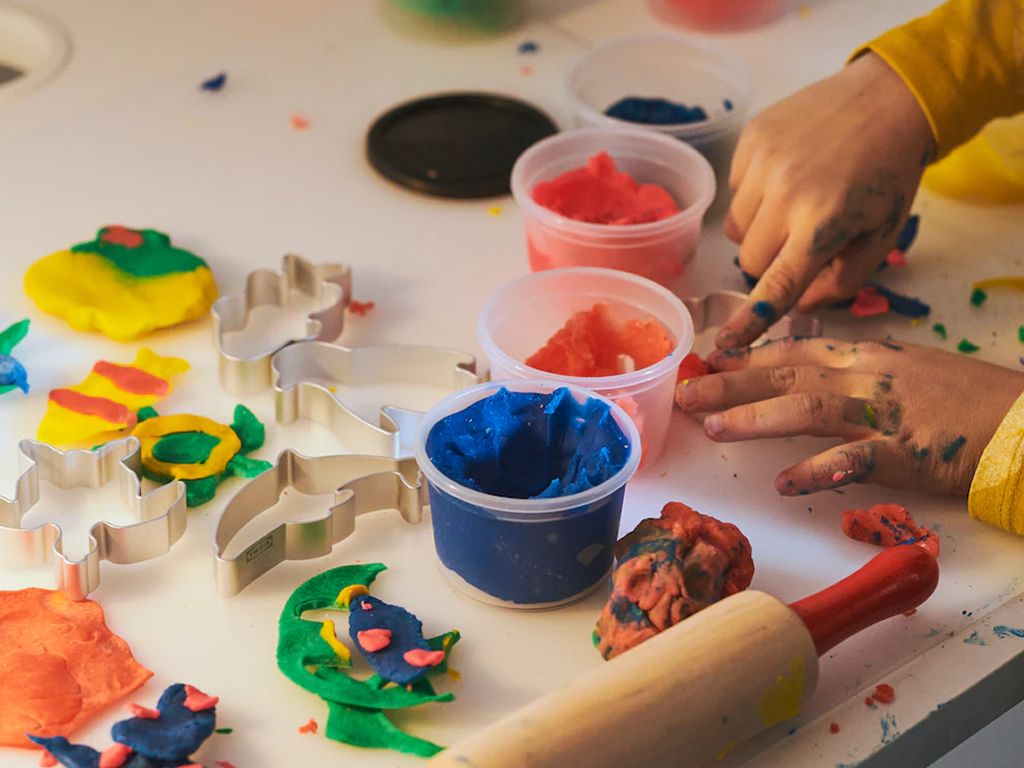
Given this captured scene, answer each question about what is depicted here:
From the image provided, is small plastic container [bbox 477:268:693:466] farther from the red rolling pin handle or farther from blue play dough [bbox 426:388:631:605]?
the red rolling pin handle

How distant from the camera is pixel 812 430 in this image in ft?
3.27

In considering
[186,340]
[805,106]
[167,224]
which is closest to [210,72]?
[167,224]

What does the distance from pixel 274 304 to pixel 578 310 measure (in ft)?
0.90

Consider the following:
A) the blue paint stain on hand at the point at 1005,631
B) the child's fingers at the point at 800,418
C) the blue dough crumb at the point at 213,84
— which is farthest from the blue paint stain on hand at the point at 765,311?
the blue dough crumb at the point at 213,84

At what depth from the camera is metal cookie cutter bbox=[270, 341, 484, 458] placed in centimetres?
102

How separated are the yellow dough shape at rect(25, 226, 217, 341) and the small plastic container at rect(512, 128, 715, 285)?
292 mm

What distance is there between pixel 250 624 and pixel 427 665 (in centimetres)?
13

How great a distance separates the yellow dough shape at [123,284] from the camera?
1104 millimetres

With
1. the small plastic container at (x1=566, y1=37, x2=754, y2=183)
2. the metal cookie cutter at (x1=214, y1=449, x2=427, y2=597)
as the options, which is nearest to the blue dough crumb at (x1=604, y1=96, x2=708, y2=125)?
the small plastic container at (x1=566, y1=37, x2=754, y2=183)

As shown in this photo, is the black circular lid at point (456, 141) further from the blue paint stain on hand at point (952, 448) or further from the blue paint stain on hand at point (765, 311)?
the blue paint stain on hand at point (952, 448)

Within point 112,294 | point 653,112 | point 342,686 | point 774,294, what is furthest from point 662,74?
point 342,686

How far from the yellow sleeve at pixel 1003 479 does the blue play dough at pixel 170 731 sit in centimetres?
54

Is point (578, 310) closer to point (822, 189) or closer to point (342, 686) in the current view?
point (822, 189)

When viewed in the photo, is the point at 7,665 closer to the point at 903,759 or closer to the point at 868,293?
the point at 903,759
